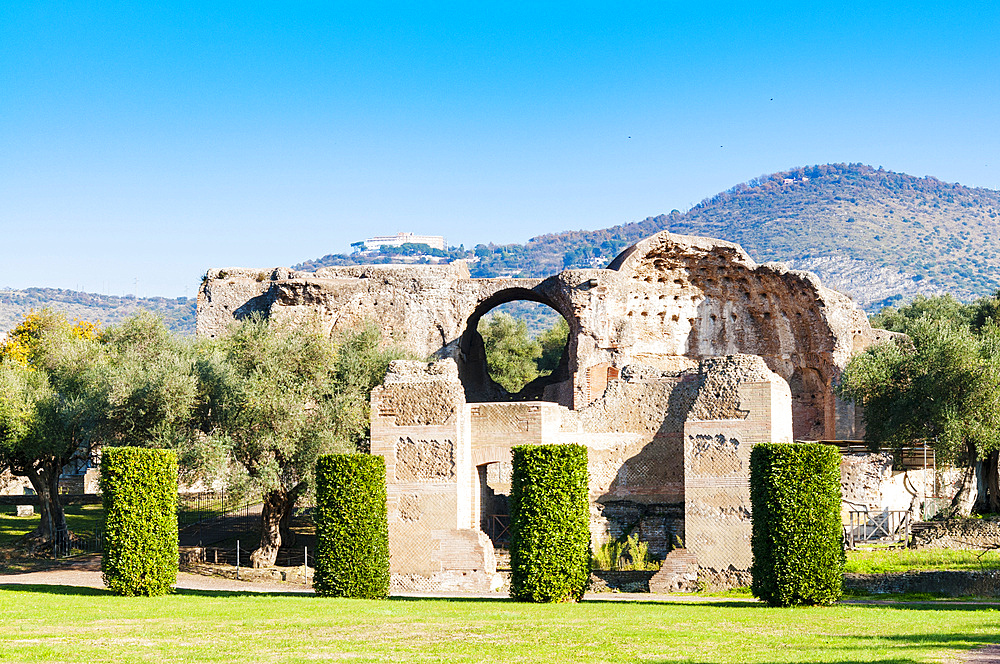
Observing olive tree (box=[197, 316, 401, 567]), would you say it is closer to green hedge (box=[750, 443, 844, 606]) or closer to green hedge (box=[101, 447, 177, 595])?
green hedge (box=[101, 447, 177, 595])

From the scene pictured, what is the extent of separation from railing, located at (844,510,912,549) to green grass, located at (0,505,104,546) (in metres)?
21.5

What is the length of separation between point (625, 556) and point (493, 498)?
3.84 m

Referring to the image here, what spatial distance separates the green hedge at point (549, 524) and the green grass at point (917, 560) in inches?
236

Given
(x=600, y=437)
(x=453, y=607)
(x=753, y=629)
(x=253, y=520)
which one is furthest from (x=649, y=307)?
(x=753, y=629)

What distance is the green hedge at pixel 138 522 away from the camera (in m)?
18.9

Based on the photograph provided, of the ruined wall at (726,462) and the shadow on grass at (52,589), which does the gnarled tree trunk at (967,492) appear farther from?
the shadow on grass at (52,589)

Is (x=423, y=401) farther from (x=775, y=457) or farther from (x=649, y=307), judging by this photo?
(x=649, y=307)

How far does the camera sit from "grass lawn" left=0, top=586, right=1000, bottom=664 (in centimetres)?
1202

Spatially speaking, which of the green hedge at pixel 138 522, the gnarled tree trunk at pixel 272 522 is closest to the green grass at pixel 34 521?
the gnarled tree trunk at pixel 272 522

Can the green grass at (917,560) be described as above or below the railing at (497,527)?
below

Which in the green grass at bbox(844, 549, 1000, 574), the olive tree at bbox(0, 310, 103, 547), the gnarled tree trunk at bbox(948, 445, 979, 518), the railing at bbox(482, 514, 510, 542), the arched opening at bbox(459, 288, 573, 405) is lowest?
the green grass at bbox(844, 549, 1000, 574)

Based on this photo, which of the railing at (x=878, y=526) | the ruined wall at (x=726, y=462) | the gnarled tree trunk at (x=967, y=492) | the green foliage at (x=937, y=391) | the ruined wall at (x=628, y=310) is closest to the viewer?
the ruined wall at (x=726, y=462)

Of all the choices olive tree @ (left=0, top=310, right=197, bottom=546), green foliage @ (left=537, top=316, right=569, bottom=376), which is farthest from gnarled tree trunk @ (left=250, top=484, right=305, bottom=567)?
green foliage @ (left=537, top=316, right=569, bottom=376)

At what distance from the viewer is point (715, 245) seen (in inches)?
1438
